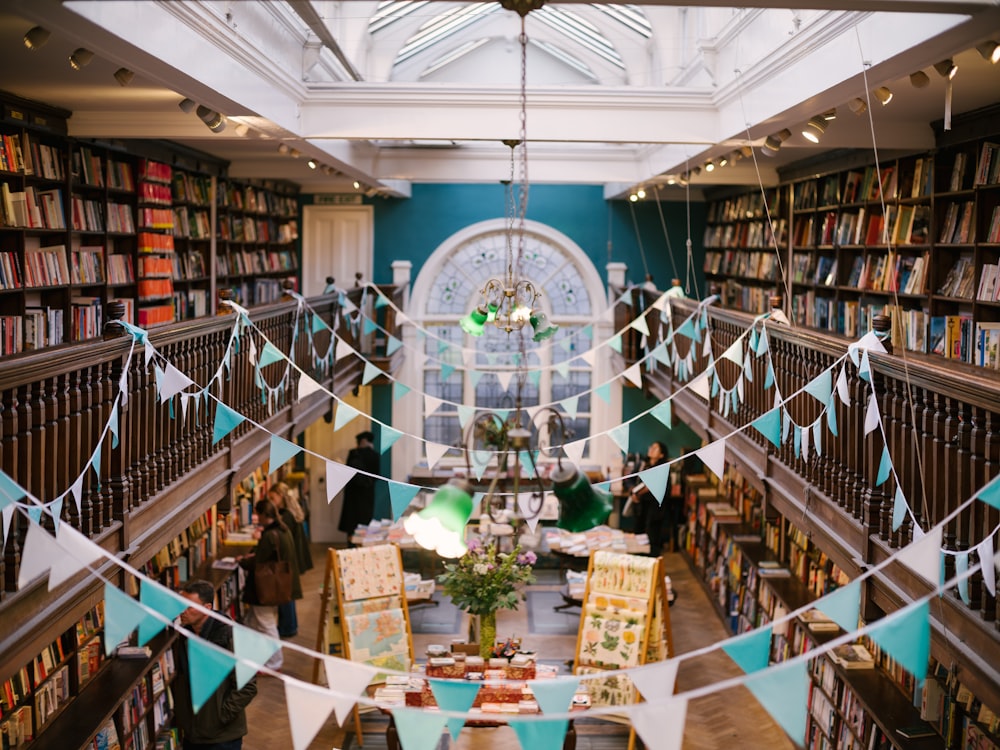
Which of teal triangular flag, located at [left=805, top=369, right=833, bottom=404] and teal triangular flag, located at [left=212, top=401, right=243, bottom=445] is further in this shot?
teal triangular flag, located at [left=212, top=401, right=243, bottom=445]

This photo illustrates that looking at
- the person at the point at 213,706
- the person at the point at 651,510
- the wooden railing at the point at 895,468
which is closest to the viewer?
the wooden railing at the point at 895,468

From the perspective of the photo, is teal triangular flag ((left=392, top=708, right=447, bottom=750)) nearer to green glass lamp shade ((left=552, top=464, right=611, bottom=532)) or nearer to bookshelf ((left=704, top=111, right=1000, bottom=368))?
green glass lamp shade ((left=552, top=464, right=611, bottom=532))

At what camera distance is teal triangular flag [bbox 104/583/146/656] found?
320 centimetres

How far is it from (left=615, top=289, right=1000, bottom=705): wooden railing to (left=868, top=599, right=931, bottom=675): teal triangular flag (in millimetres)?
557

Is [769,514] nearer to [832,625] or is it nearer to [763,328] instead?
[763,328]

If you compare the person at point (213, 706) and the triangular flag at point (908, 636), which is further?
the person at point (213, 706)

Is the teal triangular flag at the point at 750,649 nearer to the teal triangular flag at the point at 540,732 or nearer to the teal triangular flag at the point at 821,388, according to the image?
the teal triangular flag at the point at 540,732

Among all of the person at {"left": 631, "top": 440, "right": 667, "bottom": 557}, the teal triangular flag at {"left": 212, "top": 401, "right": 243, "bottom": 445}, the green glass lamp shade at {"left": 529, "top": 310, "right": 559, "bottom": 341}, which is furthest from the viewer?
the person at {"left": 631, "top": 440, "right": 667, "bottom": 557}

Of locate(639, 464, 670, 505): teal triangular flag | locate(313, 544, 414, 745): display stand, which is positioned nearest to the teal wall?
locate(313, 544, 414, 745): display stand

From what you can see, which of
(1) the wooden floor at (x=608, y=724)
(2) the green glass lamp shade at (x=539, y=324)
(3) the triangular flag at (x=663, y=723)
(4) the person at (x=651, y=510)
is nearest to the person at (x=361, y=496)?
(1) the wooden floor at (x=608, y=724)

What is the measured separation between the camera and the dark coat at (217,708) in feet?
20.0

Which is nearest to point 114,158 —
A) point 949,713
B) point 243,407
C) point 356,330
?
point 243,407

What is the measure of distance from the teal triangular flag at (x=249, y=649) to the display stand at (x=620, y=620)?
4.79 m

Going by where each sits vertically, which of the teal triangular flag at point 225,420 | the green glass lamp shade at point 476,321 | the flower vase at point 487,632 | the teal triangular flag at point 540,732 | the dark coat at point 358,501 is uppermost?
the green glass lamp shade at point 476,321
